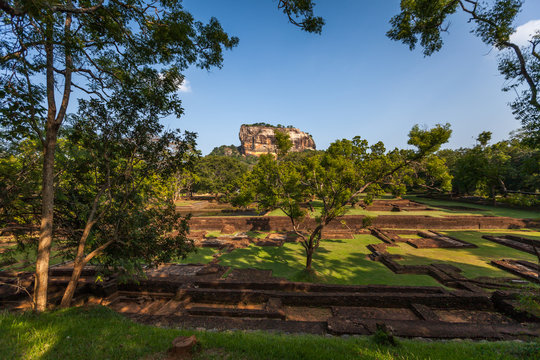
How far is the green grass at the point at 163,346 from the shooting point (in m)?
3.26

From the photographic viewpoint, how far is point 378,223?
1708 centimetres

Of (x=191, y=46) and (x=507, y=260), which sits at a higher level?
(x=191, y=46)

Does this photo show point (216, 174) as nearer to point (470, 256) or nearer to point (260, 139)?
point (470, 256)

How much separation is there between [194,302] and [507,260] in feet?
49.8

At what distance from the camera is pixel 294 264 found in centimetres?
1020

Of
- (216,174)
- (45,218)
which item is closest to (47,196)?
→ (45,218)

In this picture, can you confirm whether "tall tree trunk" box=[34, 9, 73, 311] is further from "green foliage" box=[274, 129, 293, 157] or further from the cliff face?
the cliff face

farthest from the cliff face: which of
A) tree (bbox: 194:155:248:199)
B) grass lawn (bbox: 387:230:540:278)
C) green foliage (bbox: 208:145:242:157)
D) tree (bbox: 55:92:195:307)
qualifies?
tree (bbox: 55:92:195:307)

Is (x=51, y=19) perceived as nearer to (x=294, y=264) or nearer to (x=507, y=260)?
(x=294, y=264)

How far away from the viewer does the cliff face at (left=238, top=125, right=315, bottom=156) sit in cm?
14635

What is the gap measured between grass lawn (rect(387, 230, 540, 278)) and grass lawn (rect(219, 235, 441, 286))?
1921mm

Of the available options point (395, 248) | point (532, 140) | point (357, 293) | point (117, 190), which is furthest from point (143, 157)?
point (395, 248)

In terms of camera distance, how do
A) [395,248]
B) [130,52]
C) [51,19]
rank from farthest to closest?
[395,248] < [130,52] < [51,19]

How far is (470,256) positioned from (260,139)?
142m
